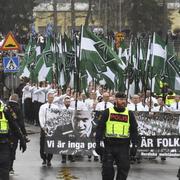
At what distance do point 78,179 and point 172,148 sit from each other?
3243mm

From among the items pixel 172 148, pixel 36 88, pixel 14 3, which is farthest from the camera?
pixel 14 3

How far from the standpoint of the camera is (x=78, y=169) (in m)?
16.0

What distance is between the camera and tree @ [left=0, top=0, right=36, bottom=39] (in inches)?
2781

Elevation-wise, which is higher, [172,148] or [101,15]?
[101,15]

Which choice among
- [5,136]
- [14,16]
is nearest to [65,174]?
[5,136]

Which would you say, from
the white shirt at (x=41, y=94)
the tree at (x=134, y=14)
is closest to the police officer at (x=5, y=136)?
the white shirt at (x=41, y=94)

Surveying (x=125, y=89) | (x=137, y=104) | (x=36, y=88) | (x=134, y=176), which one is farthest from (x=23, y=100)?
(x=134, y=176)

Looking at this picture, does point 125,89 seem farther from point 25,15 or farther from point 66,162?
point 25,15

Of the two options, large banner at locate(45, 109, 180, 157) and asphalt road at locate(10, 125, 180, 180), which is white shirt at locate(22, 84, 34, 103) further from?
large banner at locate(45, 109, 180, 157)

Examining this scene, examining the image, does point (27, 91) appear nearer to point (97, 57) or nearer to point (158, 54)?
point (97, 57)

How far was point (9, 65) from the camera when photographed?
24.7 metres

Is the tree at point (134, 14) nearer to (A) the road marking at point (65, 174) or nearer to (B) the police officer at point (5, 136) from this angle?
(A) the road marking at point (65, 174)

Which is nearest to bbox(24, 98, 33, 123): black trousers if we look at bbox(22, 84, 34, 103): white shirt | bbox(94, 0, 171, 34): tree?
bbox(22, 84, 34, 103): white shirt

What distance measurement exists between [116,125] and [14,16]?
61.2 meters
